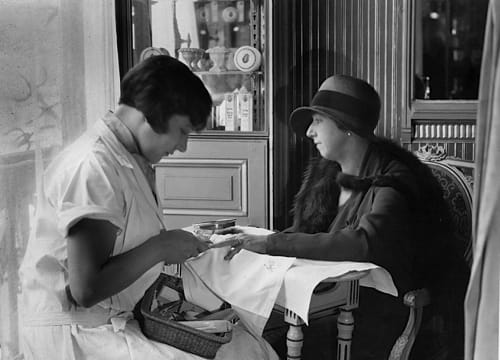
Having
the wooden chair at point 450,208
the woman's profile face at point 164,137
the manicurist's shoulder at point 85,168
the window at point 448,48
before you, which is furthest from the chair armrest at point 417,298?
the manicurist's shoulder at point 85,168

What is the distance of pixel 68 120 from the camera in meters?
1.74

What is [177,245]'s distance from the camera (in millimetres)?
1524

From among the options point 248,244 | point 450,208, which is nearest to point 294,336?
point 248,244

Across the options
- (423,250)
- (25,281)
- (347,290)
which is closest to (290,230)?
(347,290)

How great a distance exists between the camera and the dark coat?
1735 mm

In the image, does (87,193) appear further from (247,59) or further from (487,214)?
(247,59)

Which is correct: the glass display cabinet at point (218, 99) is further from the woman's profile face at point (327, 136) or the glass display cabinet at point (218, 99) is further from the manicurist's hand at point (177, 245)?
the manicurist's hand at point (177, 245)

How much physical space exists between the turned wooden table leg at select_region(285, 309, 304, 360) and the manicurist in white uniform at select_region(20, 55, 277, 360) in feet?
0.61

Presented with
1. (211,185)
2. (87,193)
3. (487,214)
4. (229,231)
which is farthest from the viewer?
(211,185)

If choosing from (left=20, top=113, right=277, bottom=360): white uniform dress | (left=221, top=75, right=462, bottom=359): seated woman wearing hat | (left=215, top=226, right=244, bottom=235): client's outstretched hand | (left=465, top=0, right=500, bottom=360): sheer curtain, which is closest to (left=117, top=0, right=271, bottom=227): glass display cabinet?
A: (left=215, top=226, right=244, bottom=235): client's outstretched hand

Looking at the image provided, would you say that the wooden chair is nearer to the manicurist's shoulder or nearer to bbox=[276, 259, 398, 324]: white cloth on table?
bbox=[276, 259, 398, 324]: white cloth on table

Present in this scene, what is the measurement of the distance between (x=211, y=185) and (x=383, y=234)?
0.58 meters

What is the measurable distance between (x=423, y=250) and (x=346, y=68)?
53 centimetres

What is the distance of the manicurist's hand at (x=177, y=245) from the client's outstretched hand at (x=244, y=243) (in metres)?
0.22
